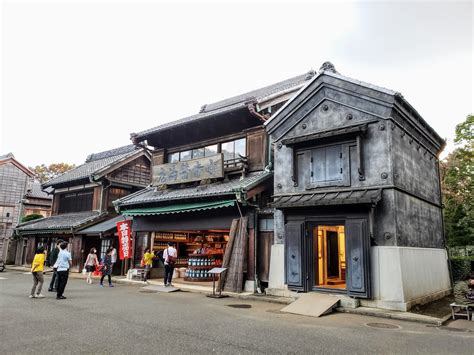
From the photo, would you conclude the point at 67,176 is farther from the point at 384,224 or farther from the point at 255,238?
the point at 384,224

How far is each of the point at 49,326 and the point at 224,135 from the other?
12020 mm

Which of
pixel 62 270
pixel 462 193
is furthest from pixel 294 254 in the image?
pixel 462 193

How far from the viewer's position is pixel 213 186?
1647 centimetres

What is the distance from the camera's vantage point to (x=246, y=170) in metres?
16.2

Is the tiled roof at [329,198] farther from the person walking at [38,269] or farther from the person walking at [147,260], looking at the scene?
the person walking at [38,269]

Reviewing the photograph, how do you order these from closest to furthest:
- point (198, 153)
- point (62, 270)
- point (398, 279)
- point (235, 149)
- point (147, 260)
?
point (398, 279), point (62, 270), point (235, 149), point (147, 260), point (198, 153)

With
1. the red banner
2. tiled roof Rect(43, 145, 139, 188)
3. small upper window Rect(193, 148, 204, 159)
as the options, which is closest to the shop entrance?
small upper window Rect(193, 148, 204, 159)

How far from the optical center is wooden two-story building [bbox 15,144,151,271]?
77.9 ft

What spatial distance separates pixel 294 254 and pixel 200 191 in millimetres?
5693

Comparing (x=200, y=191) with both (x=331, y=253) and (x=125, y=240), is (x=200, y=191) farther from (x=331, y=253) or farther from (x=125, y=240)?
(x=331, y=253)

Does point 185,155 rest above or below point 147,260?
above

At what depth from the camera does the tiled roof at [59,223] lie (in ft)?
78.2

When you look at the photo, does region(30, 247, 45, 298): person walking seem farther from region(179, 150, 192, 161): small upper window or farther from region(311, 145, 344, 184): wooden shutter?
region(311, 145, 344, 184): wooden shutter

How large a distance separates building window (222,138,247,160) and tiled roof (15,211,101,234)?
12.2 m
